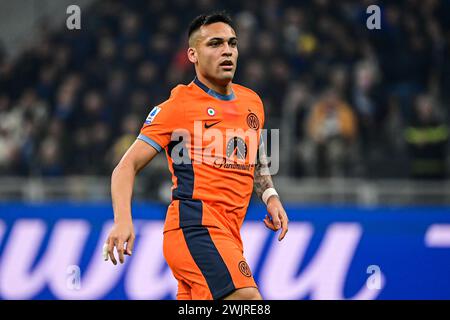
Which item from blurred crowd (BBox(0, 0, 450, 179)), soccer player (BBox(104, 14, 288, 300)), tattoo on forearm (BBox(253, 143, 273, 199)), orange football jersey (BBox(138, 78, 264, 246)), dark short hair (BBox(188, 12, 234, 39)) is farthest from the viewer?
blurred crowd (BBox(0, 0, 450, 179))

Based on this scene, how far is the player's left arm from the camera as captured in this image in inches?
204

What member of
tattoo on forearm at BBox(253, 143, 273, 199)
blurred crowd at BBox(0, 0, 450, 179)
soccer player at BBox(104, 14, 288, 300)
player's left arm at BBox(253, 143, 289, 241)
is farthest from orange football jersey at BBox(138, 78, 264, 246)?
blurred crowd at BBox(0, 0, 450, 179)

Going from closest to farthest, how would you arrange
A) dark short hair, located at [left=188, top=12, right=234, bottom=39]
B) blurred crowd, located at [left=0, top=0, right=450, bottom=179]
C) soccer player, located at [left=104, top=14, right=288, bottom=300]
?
soccer player, located at [left=104, top=14, right=288, bottom=300], dark short hair, located at [left=188, top=12, right=234, bottom=39], blurred crowd, located at [left=0, top=0, right=450, bottom=179]

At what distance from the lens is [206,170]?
498 centimetres

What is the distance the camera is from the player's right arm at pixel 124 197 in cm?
441

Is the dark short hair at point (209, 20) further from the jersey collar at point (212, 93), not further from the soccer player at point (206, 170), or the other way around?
the jersey collar at point (212, 93)

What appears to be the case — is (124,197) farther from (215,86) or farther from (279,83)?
(279,83)

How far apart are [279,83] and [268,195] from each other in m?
6.23

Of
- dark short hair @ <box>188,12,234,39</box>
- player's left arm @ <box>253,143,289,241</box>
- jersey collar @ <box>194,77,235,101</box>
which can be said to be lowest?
player's left arm @ <box>253,143,289,241</box>

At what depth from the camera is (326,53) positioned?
11.9 meters

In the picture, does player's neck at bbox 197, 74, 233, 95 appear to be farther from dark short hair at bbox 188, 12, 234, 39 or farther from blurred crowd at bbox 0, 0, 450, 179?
blurred crowd at bbox 0, 0, 450, 179

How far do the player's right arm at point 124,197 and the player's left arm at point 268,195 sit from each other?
785 mm

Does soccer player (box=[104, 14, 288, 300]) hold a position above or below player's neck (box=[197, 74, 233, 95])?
below
